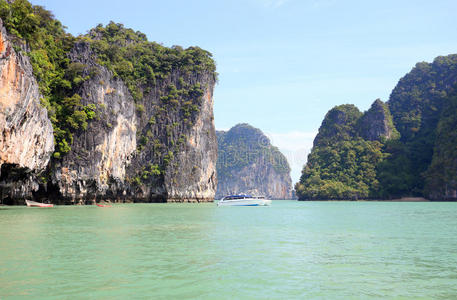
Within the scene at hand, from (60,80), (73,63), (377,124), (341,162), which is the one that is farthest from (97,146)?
(377,124)

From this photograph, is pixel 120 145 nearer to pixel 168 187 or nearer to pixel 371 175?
pixel 168 187

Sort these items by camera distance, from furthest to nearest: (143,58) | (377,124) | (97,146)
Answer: (377,124) < (143,58) < (97,146)

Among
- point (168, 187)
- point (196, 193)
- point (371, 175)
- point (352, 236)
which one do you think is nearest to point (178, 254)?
point (352, 236)

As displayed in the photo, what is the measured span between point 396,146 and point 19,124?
89.6 m

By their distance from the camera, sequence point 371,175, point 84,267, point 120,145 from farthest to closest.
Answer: point 371,175 → point 120,145 → point 84,267

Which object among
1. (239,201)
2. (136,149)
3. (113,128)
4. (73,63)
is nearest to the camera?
(73,63)

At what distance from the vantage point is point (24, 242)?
13.1m

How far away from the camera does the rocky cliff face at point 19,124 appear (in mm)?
25031

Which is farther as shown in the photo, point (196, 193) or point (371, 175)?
point (371, 175)

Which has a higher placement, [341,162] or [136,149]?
[341,162]

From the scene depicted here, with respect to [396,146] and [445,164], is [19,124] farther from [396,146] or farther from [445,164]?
[396,146]

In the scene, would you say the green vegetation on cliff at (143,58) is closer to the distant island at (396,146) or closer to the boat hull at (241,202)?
the boat hull at (241,202)

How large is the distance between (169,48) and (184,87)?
24.0ft

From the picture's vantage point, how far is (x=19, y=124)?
1089 inches
